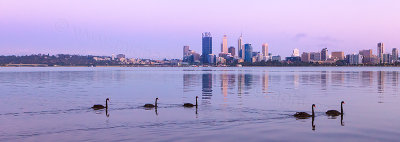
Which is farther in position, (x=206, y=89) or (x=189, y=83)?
(x=189, y=83)

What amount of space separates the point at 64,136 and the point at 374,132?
Answer: 692 inches

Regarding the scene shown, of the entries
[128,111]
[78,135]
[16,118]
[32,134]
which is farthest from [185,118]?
[16,118]

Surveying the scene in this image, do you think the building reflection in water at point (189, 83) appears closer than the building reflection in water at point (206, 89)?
No

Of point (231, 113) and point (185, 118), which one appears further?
point (231, 113)

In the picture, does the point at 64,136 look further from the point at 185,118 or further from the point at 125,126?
the point at 185,118

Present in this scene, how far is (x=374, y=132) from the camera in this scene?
2302 cm

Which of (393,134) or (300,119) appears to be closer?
(393,134)

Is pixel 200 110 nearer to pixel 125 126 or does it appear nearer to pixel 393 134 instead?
pixel 125 126

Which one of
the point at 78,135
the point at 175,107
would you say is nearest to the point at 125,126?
the point at 78,135

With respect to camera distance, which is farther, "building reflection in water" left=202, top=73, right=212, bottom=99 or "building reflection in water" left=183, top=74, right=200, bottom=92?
"building reflection in water" left=183, top=74, right=200, bottom=92

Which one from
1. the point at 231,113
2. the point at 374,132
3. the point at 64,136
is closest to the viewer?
the point at 64,136

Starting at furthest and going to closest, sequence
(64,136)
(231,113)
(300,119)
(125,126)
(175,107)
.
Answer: (175,107)
(231,113)
(300,119)
(125,126)
(64,136)

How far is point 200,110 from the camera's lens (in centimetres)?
3291

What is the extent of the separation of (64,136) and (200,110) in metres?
13.6
